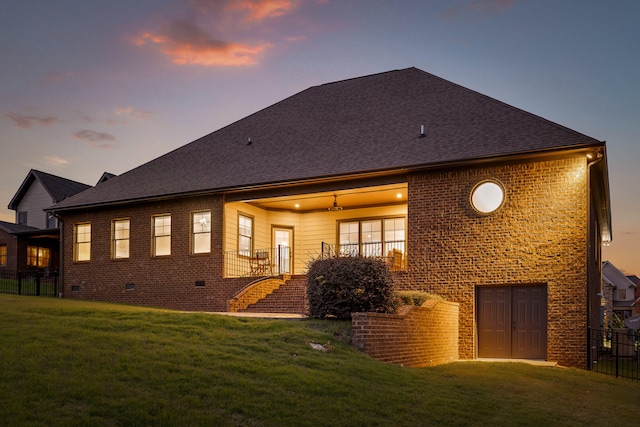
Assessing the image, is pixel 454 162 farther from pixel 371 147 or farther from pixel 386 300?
pixel 386 300

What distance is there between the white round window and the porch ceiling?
2534mm

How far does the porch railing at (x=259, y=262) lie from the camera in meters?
23.1

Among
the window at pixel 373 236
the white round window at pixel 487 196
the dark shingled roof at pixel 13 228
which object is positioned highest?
the white round window at pixel 487 196

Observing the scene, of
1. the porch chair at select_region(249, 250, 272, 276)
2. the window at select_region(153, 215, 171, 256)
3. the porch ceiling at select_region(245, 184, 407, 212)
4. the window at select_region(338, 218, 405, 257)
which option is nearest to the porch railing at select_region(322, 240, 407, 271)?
the window at select_region(338, 218, 405, 257)

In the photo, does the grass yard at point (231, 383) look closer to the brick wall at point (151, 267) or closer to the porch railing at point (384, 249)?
the porch railing at point (384, 249)

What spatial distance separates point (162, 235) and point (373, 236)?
25.7ft

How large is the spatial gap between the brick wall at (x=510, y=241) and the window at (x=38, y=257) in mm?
27954

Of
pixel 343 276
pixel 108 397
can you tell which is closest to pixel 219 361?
pixel 108 397

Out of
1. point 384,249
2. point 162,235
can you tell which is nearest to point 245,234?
point 162,235

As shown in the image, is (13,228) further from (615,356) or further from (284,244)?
(615,356)

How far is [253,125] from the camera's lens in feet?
89.5

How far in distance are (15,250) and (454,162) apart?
1166 inches

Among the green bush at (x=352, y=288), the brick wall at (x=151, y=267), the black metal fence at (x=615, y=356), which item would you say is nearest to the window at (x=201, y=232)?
the brick wall at (x=151, y=267)

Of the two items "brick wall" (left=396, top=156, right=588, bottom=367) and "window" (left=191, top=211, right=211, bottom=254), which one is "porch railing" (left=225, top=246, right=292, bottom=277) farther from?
"brick wall" (left=396, top=156, right=588, bottom=367)
